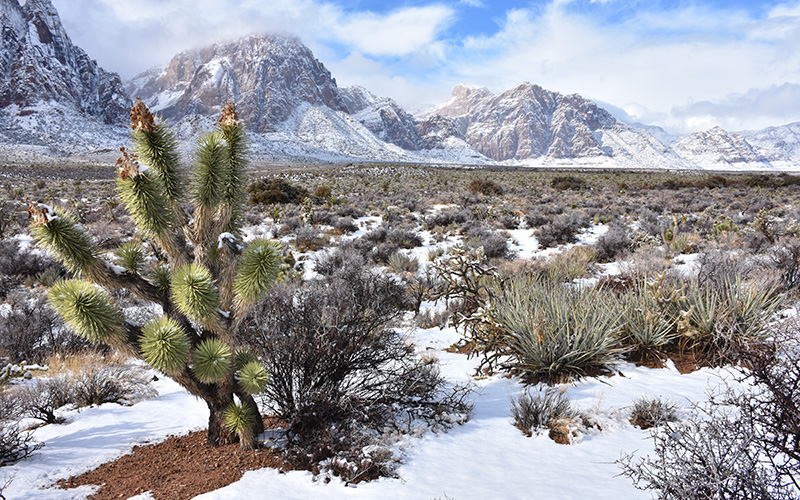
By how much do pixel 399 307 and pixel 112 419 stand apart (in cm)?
446

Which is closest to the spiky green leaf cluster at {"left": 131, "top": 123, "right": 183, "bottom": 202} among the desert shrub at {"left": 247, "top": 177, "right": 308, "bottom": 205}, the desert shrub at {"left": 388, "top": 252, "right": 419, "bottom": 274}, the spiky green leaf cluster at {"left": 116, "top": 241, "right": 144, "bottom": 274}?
the spiky green leaf cluster at {"left": 116, "top": 241, "right": 144, "bottom": 274}

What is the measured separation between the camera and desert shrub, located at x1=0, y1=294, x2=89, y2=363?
544 cm

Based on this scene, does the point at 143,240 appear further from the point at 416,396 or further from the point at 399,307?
the point at 416,396

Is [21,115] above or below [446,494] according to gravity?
above

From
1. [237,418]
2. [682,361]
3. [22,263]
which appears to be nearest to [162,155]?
[237,418]

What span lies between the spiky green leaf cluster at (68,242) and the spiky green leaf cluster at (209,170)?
0.72 meters

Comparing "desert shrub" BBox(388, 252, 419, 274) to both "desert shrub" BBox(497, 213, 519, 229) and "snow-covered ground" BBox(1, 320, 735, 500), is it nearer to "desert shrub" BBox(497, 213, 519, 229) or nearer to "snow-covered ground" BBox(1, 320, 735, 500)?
"snow-covered ground" BBox(1, 320, 735, 500)

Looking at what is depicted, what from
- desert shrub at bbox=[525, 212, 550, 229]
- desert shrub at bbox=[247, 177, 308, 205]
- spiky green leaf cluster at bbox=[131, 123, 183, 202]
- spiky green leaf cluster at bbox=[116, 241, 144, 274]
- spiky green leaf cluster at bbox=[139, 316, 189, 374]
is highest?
desert shrub at bbox=[247, 177, 308, 205]

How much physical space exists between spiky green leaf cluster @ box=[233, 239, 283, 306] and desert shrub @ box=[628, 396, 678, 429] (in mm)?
3036

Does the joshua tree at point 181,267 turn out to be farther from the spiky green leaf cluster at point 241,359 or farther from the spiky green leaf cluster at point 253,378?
the spiky green leaf cluster at point 241,359

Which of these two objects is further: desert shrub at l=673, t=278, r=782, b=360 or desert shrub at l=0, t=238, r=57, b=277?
desert shrub at l=0, t=238, r=57, b=277

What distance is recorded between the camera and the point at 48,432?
3.71m

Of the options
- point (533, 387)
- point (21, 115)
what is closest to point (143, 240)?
point (533, 387)

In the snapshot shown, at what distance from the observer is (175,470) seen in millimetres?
2977
